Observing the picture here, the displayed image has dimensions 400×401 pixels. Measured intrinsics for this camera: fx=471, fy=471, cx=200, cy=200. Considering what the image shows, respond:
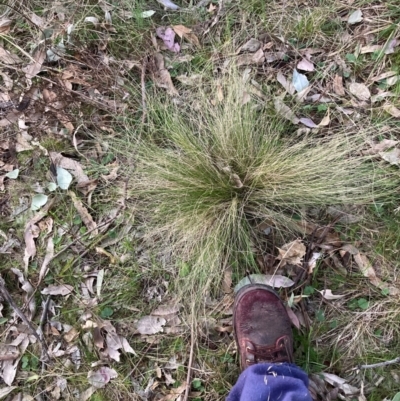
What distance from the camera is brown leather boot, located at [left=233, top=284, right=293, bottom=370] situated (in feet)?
7.46

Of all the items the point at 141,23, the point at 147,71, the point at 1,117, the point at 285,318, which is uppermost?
the point at 141,23

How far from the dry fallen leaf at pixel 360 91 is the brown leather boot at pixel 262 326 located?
1123 mm

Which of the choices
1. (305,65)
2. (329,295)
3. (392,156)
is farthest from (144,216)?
(392,156)

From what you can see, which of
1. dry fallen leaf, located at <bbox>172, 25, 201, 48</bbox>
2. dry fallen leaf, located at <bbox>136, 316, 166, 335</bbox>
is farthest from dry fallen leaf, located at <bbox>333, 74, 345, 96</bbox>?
dry fallen leaf, located at <bbox>136, 316, 166, 335</bbox>

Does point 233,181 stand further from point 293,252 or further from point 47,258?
point 47,258

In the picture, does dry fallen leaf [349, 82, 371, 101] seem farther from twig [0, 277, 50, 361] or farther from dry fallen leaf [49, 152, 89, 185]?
twig [0, 277, 50, 361]

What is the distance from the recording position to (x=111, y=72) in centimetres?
264

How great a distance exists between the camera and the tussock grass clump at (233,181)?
2.25 meters

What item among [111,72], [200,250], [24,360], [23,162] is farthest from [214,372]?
[111,72]

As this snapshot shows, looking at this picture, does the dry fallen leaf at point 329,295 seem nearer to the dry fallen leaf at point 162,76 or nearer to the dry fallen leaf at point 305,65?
the dry fallen leaf at point 305,65

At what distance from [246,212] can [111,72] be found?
43.5 inches

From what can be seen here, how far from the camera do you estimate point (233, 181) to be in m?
2.28

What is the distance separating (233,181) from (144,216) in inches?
20.3

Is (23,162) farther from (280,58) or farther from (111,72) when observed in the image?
(280,58)
